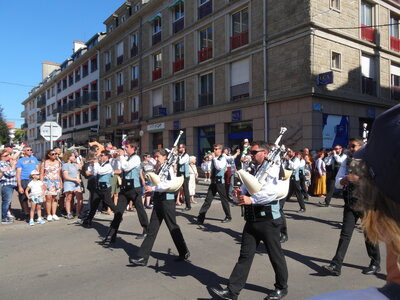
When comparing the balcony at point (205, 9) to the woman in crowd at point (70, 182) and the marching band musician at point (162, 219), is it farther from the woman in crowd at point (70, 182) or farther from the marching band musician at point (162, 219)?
the marching band musician at point (162, 219)

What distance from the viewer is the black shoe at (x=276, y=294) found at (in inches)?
147

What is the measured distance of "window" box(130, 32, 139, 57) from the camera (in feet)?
93.0

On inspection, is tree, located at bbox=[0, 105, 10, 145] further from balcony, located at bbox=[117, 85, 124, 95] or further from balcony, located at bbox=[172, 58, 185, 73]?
balcony, located at bbox=[172, 58, 185, 73]

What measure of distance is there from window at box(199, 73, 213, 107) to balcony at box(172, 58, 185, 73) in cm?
223

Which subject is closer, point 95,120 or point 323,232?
point 323,232

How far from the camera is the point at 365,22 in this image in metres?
17.8

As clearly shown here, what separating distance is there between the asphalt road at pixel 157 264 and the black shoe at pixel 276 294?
0.43 ft

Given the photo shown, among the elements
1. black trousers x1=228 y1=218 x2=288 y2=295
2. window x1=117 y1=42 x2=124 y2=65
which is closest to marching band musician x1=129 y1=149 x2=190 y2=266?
black trousers x1=228 y1=218 x2=288 y2=295

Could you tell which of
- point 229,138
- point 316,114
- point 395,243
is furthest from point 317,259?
point 229,138

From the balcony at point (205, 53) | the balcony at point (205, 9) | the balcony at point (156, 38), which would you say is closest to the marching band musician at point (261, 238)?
the balcony at point (205, 53)

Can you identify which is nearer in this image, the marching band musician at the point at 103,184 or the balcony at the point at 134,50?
the marching band musician at the point at 103,184

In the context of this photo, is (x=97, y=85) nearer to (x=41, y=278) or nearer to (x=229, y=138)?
(x=229, y=138)

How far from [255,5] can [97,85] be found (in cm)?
2304

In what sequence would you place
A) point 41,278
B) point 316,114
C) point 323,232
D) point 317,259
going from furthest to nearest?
1. point 316,114
2. point 323,232
3. point 317,259
4. point 41,278
